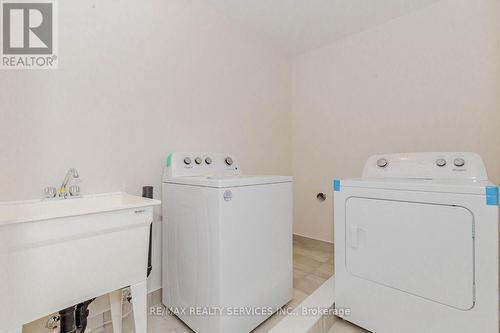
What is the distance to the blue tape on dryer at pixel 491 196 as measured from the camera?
1.02 meters

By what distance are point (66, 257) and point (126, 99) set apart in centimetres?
100

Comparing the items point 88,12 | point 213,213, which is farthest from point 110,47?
point 213,213

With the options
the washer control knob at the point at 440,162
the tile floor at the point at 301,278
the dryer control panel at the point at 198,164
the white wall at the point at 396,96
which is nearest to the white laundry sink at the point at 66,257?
the tile floor at the point at 301,278

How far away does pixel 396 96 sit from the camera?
2.15 metres

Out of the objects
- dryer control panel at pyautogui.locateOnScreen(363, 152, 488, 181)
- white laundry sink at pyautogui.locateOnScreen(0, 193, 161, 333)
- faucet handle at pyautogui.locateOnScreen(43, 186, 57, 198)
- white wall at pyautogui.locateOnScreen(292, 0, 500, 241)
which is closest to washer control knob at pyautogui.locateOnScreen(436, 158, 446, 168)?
dryer control panel at pyautogui.locateOnScreen(363, 152, 488, 181)

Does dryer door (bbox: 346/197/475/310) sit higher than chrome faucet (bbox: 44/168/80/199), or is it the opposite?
chrome faucet (bbox: 44/168/80/199)

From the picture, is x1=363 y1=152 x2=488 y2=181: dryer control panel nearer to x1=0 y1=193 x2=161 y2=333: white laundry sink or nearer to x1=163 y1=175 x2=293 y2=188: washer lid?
x1=163 y1=175 x2=293 y2=188: washer lid

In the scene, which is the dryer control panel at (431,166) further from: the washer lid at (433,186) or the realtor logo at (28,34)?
the realtor logo at (28,34)

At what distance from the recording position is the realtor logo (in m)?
1.18

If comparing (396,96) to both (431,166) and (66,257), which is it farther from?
(66,257)

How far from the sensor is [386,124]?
221 cm

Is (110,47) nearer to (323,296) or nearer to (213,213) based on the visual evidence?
(213,213)

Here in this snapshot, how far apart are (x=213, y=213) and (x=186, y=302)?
2.02 feet

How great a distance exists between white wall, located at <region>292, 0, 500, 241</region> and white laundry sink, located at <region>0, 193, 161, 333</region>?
2037mm
